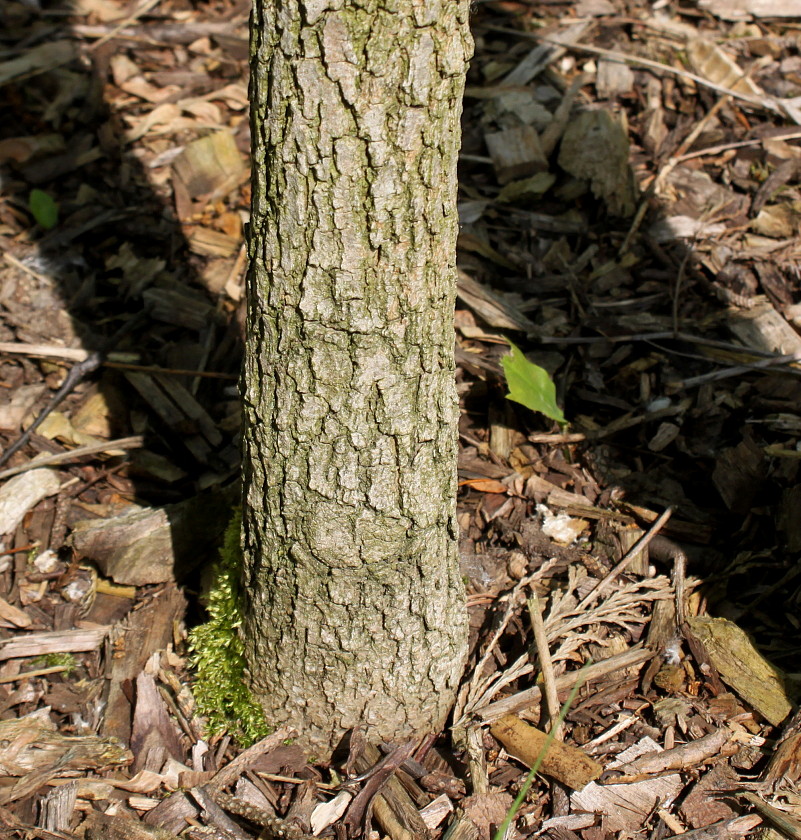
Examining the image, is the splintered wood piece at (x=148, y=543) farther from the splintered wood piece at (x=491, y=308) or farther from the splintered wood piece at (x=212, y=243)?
the splintered wood piece at (x=212, y=243)

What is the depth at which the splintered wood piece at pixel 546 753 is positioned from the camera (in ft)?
7.57

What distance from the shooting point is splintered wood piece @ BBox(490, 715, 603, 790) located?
231cm

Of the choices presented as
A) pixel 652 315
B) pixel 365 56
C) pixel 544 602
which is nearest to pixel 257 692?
pixel 544 602

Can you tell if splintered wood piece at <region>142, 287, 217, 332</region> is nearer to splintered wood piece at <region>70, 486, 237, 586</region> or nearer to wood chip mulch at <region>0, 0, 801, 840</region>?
wood chip mulch at <region>0, 0, 801, 840</region>

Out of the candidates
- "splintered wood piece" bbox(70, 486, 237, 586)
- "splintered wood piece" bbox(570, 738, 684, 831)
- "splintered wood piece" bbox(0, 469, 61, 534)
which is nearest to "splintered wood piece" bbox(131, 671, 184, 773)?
"splintered wood piece" bbox(70, 486, 237, 586)

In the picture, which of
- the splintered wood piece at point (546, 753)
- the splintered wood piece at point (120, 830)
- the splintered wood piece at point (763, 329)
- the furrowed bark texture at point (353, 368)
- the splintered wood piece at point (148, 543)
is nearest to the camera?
the furrowed bark texture at point (353, 368)

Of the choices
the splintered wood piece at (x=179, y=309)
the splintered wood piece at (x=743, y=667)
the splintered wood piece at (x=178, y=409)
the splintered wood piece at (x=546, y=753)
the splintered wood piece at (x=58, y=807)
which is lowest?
the splintered wood piece at (x=58, y=807)

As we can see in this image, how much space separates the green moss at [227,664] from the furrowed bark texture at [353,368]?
0.22ft

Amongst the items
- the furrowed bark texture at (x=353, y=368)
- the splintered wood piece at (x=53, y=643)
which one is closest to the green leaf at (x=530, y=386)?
the furrowed bark texture at (x=353, y=368)

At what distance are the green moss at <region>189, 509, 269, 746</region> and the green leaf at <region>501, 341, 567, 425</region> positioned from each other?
1058 mm

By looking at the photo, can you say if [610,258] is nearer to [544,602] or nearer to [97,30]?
[544,602]

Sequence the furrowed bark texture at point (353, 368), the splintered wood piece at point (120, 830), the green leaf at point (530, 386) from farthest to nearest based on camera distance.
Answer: the green leaf at point (530, 386), the splintered wood piece at point (120, 830), the furrowed bark texture at point (353, 368)

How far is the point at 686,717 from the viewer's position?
247cm

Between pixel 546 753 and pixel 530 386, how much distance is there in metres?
1.25
